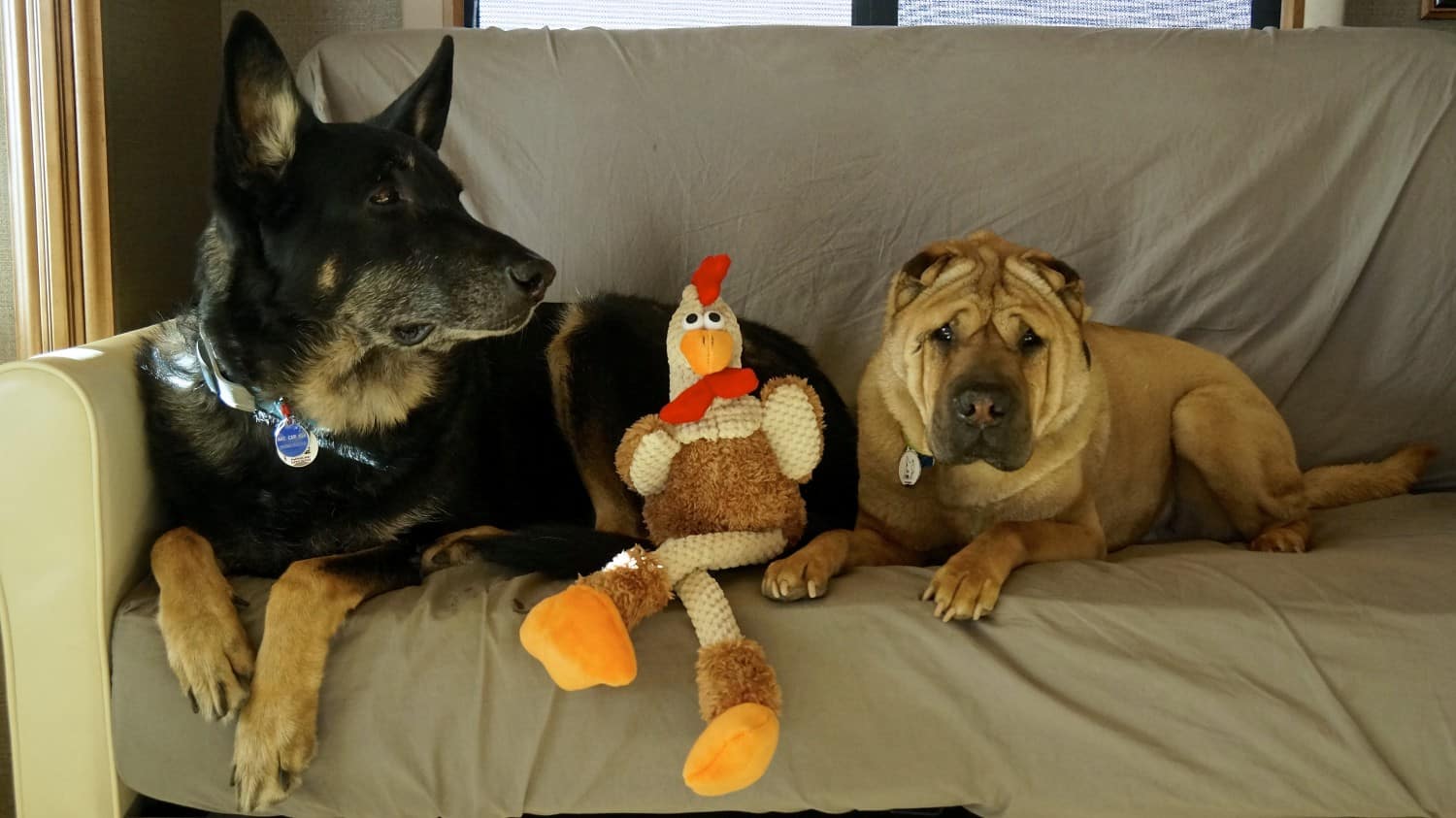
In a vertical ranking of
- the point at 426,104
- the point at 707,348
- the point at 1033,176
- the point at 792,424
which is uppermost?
the point at 426,104

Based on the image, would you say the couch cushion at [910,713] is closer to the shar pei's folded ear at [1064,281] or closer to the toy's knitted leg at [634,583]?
the toy's knitted leg at [634,583]

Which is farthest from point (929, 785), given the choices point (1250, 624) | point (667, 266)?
point (667, 266)

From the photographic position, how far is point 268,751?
1.34m

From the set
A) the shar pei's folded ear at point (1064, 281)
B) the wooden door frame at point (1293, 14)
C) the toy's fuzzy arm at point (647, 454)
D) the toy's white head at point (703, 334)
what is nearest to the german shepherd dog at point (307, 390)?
the toy's fuzzy arm at point (647, 454)

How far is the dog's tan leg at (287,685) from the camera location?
1.34 m

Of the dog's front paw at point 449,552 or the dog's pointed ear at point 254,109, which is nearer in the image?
the dog's pointed ear at point 254,109

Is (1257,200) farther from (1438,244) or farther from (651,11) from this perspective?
(651,11)

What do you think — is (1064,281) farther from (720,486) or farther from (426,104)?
(426,104)

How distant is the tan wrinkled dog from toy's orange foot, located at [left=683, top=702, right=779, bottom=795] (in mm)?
231

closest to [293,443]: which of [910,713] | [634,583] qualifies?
[634,583]

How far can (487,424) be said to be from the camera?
188 cm

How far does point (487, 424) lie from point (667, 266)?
0.63m

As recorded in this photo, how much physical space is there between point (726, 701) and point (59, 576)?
2.88 feet

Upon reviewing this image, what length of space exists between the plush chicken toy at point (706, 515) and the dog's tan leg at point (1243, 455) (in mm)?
886
